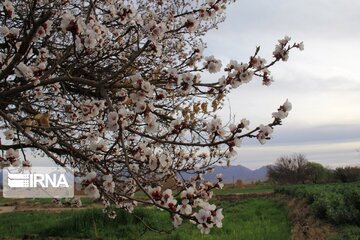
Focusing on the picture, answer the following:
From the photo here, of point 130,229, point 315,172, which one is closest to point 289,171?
point 315,172

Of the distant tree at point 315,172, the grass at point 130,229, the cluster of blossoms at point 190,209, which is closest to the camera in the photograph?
the cluster of blossoms at point 190,209

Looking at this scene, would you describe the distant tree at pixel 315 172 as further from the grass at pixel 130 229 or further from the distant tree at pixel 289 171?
the grass at pixel 130 229

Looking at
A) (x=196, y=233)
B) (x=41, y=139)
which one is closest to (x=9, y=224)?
(x=196, y=233)

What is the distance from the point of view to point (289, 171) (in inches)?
2018

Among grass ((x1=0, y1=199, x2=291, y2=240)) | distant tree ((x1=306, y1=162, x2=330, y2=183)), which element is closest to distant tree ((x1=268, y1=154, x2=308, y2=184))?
distant tree ((x1=306, y1=162, x2=330, y2=183))

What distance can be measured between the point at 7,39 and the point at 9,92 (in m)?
0.43

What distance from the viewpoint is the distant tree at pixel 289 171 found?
5016 centimetres

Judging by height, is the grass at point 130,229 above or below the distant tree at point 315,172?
below

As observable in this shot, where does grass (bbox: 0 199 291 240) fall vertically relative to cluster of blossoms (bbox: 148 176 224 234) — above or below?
below

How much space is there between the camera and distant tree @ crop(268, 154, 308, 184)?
50.2 m

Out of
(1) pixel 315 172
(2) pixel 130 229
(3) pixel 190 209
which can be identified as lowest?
(2) pixel 130 229

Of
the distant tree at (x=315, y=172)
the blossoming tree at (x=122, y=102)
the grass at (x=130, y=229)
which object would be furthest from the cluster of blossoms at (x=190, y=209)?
the distant tree at (x=315, y=172)

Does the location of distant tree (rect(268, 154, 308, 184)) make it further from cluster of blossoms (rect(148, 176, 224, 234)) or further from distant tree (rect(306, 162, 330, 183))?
cluster of blossoms (rect(148, 176, 224, 234))

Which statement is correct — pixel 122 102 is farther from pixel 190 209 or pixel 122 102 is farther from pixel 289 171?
pixel 289 171
